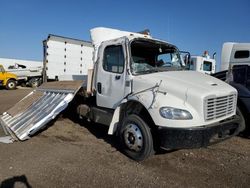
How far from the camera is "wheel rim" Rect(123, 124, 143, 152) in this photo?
4.52 meters

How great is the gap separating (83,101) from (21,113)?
1878 millimetres

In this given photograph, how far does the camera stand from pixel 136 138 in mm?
4555

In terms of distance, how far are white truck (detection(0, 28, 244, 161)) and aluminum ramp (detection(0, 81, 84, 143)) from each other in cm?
2

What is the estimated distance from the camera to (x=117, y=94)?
5.42m

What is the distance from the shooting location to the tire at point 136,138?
436 cm

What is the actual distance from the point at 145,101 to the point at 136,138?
2.43 ft

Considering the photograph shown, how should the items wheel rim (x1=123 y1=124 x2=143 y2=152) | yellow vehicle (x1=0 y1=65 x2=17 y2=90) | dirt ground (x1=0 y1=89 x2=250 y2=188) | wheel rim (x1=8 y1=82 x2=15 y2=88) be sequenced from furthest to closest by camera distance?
wheel rim (x1=8 y1=82 x2=15 y2=88) < yellow vehicle (x1=0 y1=65 x2=17 y2=90) < wheel rim (x1=123 y1=124 x2=143 y2=152) < dirt ground (x1=0 y1=89 x2=250 y2=188)

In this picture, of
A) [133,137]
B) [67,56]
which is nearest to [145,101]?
[133,137]

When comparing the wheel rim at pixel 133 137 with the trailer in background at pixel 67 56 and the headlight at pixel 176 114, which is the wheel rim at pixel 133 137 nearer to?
the headlight at pixel 176 114

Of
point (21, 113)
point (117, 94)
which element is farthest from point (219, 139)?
point (21, 113)

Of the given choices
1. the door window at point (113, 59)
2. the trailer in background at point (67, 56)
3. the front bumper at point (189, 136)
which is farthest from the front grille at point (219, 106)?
the trailer in background at point (67, 56)

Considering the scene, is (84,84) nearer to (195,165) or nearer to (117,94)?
(117,94)

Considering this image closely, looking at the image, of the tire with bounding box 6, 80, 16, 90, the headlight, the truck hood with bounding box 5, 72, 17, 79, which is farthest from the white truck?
the truck hood with bounding box 5, 72, 17, 79

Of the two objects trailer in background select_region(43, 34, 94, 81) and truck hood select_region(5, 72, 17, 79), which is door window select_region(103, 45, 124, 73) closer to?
trailer in background select_region(43, 34, 94, 81)
